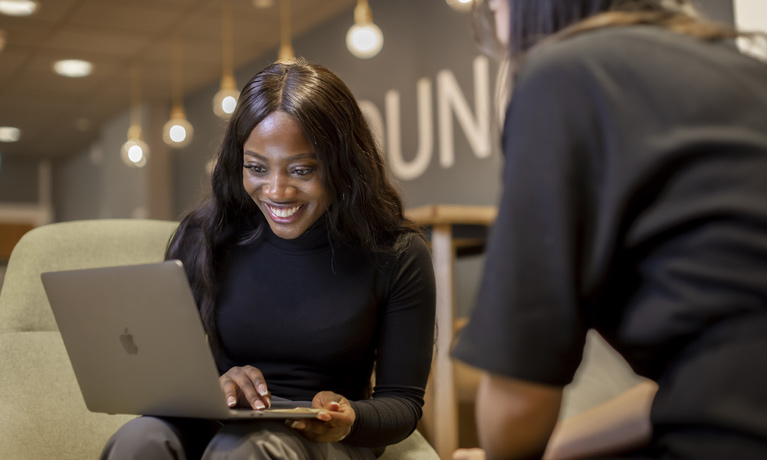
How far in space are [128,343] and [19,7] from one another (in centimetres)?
472

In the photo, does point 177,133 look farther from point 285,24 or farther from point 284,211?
point 284,211

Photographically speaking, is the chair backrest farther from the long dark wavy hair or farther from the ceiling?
the ceiling

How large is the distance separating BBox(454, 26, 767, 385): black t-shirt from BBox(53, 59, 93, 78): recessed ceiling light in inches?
249

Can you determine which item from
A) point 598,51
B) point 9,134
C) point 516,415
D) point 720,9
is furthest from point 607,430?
point 9,134

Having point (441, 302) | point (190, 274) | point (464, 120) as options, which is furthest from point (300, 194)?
point (464, 120)

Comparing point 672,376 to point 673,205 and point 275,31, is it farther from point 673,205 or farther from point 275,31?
point 275,31

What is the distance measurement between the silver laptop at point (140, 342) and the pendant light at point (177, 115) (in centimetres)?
442

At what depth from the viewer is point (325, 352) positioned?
1.37m

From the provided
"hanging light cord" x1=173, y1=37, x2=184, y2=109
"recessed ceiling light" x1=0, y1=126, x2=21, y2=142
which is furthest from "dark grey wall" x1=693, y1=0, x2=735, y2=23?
"recessed ceiling light" x1=0, y1=126, x2=21, y2=142

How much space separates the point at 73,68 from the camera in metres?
6.39

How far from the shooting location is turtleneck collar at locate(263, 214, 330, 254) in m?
1.48

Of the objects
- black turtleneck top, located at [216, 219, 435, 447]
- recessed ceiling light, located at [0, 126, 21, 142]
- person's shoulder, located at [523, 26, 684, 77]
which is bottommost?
black turtleneck top, located at [216, 219, 435, 447]

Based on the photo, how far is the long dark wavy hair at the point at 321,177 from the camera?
1.40m

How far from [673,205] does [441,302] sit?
2069 millimetres
